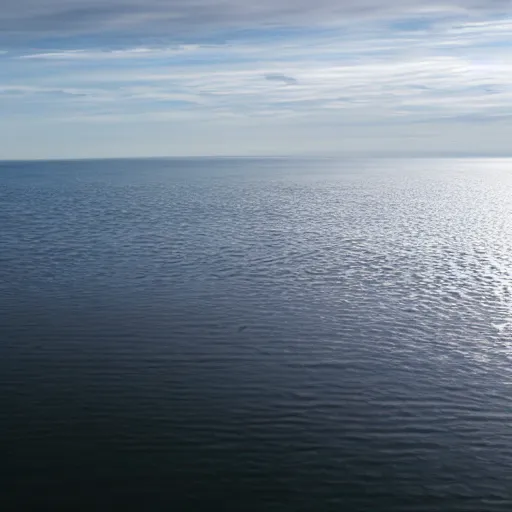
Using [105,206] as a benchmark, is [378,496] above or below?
below

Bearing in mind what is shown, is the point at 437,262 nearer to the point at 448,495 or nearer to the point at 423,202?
the point at 448,495

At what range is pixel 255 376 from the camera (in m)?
43.8

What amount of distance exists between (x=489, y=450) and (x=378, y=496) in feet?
24.3

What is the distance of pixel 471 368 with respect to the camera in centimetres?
4544

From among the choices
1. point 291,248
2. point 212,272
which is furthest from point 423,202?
point 212,272

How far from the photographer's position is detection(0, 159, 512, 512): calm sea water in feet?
103

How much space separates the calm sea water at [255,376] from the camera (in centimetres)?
3152

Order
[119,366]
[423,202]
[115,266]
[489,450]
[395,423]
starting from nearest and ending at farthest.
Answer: [489,450], [395,423], [119,366], [115,266], [423,202]

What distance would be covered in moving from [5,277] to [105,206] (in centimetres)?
7677

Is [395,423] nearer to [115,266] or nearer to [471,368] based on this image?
[471,368]

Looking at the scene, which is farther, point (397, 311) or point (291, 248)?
point (291, 248)

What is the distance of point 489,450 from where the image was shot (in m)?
34.3

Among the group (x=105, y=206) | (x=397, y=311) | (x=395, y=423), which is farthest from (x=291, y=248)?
(x=105, y=206)

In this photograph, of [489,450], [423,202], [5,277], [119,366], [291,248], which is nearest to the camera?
[489,450]
